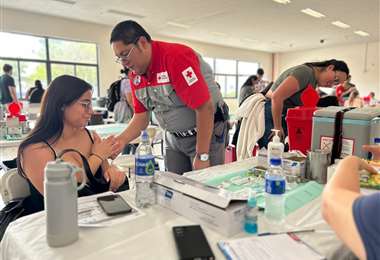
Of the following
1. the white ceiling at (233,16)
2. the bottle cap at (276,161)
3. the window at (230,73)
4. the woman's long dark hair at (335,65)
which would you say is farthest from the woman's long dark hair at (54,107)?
the window at (230,73)

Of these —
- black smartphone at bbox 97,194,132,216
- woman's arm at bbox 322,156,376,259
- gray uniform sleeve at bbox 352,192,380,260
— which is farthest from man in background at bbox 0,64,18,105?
gray uniform sleeve at bbox 352,192,380,260

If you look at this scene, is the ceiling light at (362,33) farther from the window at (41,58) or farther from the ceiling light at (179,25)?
the window at (41,58)

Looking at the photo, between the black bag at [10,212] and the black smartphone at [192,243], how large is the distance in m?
0.71

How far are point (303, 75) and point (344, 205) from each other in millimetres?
1602

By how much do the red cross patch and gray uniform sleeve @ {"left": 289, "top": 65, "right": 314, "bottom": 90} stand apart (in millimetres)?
902

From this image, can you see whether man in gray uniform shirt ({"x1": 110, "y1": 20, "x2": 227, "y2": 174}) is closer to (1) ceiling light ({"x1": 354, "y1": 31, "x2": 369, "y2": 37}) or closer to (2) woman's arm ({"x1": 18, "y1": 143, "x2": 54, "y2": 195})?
(2) woman's arm ({"x1": 18, "y1": 143, "x2": 54, "y2": 195})

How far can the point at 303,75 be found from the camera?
200 centimetres

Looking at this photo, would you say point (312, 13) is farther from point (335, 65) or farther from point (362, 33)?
point (335, 65)

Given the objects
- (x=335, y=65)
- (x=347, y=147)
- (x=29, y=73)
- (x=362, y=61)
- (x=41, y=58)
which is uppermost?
(x=362, y=61)

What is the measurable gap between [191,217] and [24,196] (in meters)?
0.80

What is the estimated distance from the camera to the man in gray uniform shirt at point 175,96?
4.67 ft

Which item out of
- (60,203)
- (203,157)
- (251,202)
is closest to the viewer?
(60,203)

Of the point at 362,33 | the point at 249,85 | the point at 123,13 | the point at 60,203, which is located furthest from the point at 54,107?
the point at 362,33

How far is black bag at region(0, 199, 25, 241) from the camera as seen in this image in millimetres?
1095
